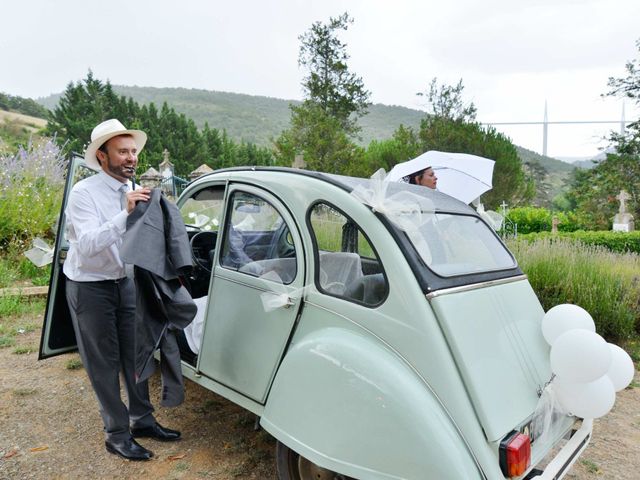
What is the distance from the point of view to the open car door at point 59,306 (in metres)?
3.04

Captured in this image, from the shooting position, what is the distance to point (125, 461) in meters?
2.89

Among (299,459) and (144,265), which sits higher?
(144,265)

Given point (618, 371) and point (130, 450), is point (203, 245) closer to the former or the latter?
point (130, 450)

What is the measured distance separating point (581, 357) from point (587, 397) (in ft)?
→ 1.02

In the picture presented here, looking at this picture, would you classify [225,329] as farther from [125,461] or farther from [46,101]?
[46,101]

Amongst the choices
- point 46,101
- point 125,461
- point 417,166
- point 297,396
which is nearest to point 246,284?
point 297,396

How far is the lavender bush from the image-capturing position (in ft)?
23.6

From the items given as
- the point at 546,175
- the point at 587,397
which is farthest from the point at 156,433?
the point at 546,175

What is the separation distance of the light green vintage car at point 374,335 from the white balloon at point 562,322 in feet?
0.25

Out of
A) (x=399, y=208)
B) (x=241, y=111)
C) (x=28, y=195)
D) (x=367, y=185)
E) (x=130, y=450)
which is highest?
(x=241, y=111)

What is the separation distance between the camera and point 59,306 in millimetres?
3197

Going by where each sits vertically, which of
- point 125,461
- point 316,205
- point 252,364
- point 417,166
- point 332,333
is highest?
point 417,166

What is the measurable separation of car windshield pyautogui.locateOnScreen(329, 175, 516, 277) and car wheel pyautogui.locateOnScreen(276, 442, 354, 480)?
3.90 feet

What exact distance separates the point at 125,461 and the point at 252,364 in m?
1.19
